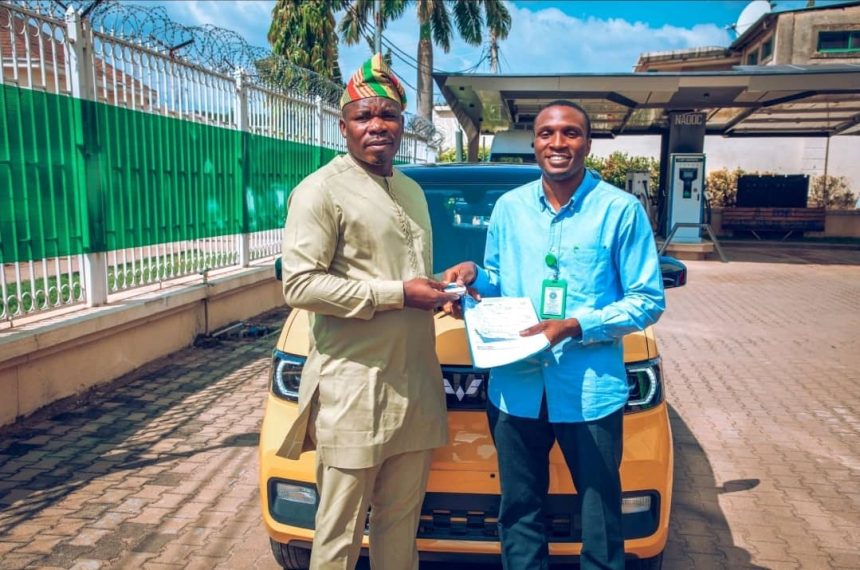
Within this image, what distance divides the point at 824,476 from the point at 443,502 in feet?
9.36

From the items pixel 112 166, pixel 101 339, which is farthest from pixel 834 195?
pixel 101 339

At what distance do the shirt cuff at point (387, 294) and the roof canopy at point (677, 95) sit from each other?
11537 mm

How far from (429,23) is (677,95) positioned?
11.8 m

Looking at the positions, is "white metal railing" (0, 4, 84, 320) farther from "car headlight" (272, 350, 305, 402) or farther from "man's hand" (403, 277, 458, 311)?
"man's hand" (403, 277, 458, 311)

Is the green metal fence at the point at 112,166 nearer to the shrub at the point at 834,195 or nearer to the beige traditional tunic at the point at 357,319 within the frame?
the beige traditional tunic at the point at 357,319

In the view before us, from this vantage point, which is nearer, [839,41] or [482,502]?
[482,502]

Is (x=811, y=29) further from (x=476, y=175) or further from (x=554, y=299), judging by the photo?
(x=554, y=299)

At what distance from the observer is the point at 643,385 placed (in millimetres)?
2646

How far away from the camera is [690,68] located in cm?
2861

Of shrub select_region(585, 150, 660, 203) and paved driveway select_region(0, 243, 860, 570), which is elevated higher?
shrub select_region(585, 150, 660, 203)

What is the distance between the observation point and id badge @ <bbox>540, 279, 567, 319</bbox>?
2176 millimetres

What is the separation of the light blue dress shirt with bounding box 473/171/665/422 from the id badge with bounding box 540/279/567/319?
1.3 inches

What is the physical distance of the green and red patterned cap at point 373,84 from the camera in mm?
2121

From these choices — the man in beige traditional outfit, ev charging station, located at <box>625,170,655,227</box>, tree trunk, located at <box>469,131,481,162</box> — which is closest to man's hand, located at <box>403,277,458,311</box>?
the man in beige traditional outfit
